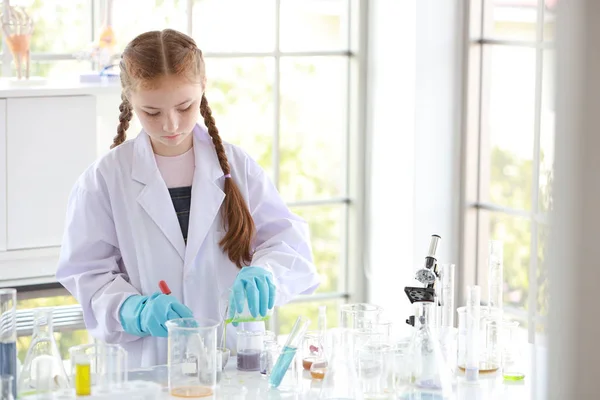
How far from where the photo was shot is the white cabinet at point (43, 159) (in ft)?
8.91

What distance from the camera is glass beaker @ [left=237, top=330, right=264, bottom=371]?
1778 mm

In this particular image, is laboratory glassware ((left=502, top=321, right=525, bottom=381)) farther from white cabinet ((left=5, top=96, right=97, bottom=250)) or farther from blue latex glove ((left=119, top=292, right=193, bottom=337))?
white cabinet ((left=5, top=96, right=97, bottom=250))

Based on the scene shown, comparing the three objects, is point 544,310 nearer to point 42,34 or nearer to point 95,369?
point 95,369

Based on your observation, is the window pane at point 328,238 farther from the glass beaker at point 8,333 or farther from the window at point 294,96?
the glass beaker at point 8,333

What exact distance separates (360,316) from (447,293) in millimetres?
192

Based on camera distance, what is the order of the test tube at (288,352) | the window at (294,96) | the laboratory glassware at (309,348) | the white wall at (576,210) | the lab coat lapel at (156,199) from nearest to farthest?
the white wall at (576,210), the test tube at (288,352), the laboratory glassware at (309,348), the lab coat lapel at (156,199), the window at (294,96)

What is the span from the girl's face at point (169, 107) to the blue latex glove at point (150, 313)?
0.36 meters

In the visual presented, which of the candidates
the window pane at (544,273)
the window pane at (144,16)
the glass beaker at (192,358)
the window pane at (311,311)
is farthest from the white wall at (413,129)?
the window pane at (544,273)

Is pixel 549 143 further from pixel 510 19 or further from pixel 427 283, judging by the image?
pixel 510 19

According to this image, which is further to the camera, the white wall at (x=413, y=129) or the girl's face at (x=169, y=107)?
the white wall at (x=413, y=129)

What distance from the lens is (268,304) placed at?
1836 mm

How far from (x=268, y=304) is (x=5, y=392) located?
562 millimetres

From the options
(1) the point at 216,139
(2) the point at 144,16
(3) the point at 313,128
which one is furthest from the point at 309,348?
(3) the point at 313,128

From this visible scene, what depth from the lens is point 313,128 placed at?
3566 mm
